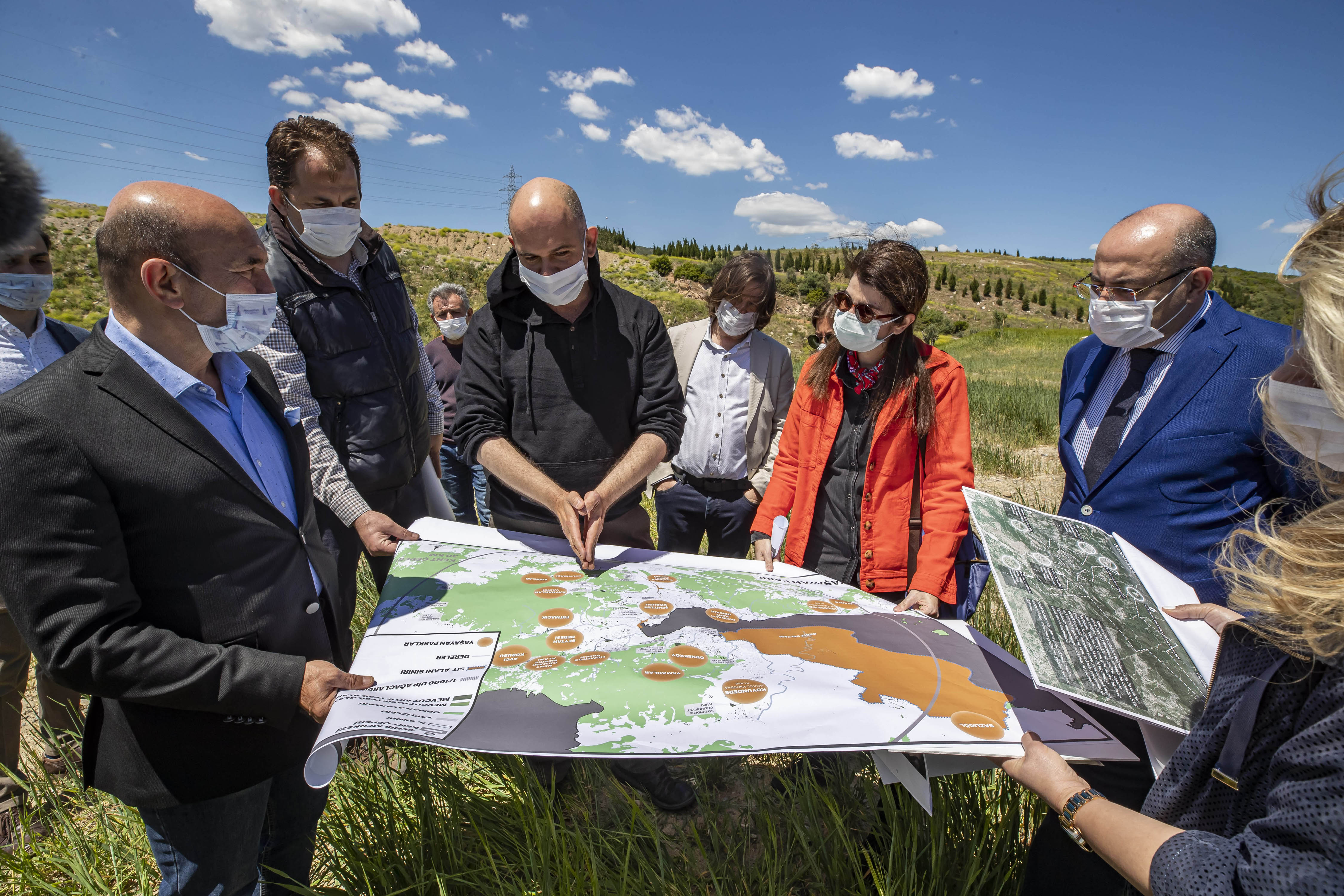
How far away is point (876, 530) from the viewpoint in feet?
7.54

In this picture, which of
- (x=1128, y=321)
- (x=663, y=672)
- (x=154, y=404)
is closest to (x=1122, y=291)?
(x=1128, y=321)

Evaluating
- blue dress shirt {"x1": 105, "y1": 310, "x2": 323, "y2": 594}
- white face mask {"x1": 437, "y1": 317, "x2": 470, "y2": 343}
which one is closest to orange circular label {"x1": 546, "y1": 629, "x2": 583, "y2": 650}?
blue dress shirt {"x1": 105, "y1": 310, "x2": 323, "y2": 594}

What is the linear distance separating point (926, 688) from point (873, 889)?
843 mm

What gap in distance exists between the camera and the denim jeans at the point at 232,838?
Answer: 1.41 meters

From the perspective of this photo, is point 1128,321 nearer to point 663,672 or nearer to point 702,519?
point 663,672

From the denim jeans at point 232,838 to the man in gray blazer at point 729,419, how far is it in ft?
7.12

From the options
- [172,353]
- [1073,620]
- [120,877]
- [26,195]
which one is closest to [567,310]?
[172,353]

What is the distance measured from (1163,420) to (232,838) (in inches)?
112

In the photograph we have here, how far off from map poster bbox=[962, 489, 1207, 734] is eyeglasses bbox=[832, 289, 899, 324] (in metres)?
0.88

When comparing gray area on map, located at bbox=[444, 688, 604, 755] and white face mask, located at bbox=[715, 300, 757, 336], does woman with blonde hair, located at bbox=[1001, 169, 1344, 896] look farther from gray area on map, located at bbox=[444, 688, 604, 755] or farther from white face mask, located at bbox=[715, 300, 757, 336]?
white face mask, located at bbox=[715, 300, 757, 336]

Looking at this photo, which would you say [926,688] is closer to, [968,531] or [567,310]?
[968,531]

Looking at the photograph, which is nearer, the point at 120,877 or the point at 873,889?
the point at 873,889

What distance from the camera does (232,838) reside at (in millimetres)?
1473

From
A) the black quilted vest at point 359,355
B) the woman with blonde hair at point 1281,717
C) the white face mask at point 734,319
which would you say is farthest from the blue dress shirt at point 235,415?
the white face mask at point 734,319
